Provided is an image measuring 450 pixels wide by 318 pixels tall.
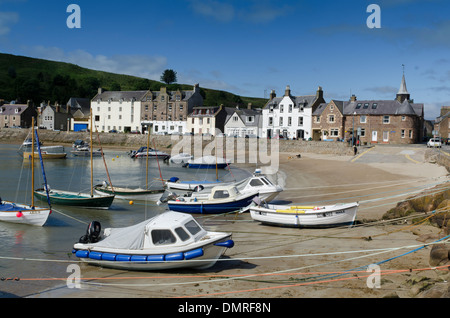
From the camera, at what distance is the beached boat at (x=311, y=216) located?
70.0 ft

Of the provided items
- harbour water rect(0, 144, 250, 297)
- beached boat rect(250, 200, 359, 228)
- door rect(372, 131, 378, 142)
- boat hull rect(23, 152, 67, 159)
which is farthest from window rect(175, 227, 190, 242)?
door rect(372, 131, 378, 142)

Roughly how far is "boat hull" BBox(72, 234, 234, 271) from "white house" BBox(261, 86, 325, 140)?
64595mm

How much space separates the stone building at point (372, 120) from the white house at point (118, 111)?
48.0 meters

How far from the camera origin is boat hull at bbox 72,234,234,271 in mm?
14969

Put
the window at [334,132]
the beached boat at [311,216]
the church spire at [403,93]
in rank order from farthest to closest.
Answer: the church spire at [403,93] → the window at [334,132] → the beached boat at [311,216]

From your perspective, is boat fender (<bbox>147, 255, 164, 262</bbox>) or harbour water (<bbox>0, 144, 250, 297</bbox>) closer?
boat fender (<bbox>147, 255, 164, 262</bbox>)

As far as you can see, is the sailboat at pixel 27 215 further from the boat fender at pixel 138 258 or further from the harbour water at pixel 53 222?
the boat fender at pixel 138 258

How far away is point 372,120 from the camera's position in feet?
238

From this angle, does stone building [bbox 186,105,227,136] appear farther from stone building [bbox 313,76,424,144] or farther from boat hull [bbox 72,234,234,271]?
boat hull [bbox 72,234,234,271]

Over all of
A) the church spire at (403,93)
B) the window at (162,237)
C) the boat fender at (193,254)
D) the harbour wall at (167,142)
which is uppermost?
the church spire at (403,93)

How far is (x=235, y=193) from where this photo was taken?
26953mm

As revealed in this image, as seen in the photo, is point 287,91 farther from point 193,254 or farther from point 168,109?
point 193,254

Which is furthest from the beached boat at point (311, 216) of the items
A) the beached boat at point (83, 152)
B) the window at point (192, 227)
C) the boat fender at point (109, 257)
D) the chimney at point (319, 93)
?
the chimney at point (319, 93)
